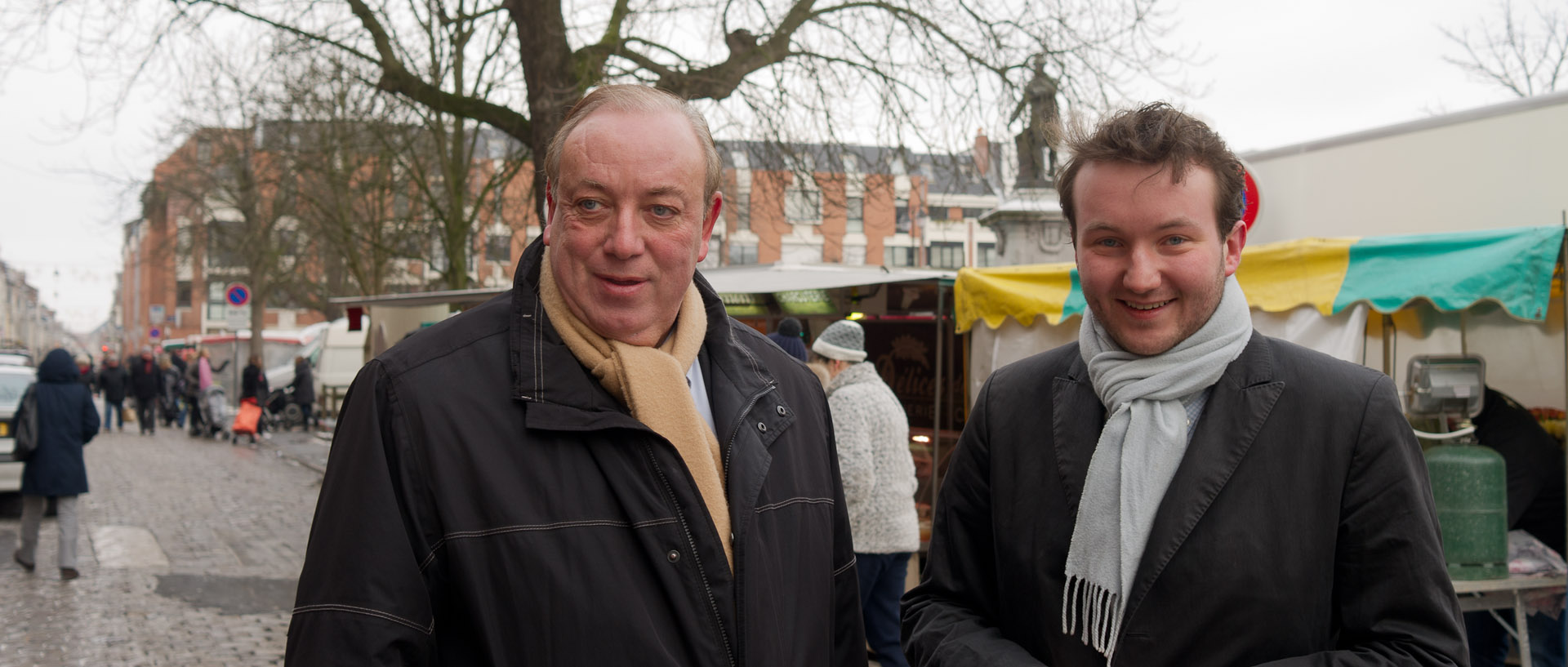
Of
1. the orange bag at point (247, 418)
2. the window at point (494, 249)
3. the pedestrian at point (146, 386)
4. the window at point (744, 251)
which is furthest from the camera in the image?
the window at point (744, 251)

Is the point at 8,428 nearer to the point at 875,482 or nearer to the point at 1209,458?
the point at 875,482

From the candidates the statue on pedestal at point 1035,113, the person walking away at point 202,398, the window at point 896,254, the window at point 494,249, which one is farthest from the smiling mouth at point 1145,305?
the window at point 896,254

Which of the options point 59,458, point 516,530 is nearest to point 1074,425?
point 516,530

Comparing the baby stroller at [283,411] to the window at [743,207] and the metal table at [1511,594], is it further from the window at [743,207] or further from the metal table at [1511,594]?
the metal table at [1511,594]

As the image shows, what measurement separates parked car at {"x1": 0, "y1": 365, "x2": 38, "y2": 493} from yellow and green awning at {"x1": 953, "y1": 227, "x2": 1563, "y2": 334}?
11258 mm

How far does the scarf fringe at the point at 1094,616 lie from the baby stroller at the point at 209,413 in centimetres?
2403

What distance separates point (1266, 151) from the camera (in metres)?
8.08

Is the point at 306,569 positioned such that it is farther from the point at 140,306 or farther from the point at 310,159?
the point at 140,306

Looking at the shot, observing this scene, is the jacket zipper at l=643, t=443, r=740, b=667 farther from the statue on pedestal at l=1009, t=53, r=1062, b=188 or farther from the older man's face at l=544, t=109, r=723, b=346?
the statue on pedestal at l=1009, t=53, r=1062, b=188

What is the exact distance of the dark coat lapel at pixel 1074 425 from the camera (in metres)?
1.87

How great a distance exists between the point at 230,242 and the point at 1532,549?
32.5 m

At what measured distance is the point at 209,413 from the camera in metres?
22.8

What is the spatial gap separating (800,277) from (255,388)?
16674 millimetres

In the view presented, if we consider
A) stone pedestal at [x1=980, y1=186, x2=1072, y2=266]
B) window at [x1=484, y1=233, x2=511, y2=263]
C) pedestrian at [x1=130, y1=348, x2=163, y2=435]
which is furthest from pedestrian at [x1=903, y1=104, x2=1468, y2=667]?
pedestrian at [x1=130, y1=348, x2=163, y2=435]
